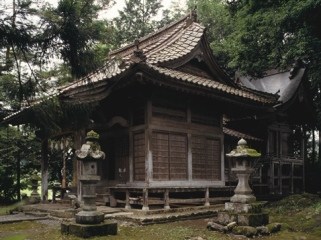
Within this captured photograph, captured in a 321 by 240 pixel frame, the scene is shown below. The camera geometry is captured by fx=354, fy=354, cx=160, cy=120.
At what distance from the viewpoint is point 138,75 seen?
11133mm

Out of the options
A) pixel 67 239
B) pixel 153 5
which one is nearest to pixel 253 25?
pixel 67 239

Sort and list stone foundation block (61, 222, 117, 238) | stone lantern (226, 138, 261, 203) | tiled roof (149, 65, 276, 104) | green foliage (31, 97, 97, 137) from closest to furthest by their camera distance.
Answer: green foliage (31, 97, 97, 137) < stone foundation block (61, 222, 117, 238) < stone lantern (226, 138, 261, 203) < tiled roof (149, 65, 276, 104)

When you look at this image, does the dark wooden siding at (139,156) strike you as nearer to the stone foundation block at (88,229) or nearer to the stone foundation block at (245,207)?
the stone foundation block at (245,207)

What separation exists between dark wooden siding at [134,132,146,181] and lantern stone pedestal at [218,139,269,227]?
3758mm

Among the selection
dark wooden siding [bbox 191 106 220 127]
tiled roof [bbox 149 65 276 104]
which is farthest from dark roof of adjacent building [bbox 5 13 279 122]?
dark wooden siding [bbox 191 106 220 127]

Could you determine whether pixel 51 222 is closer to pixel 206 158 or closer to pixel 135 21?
pixel 206 158

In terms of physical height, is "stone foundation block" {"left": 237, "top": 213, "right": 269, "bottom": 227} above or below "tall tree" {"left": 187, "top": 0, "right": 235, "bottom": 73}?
below

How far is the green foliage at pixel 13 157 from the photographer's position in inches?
717

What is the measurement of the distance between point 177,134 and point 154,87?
7.42ft

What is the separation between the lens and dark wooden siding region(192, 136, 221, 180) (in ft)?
47.9

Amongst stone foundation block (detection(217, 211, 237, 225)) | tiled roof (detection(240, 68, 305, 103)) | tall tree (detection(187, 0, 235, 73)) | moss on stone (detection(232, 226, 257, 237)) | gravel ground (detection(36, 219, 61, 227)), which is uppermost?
tall tree (detection(187, 0, 235, 73))

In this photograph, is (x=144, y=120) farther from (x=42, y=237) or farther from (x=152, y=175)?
(x=42, y=237)

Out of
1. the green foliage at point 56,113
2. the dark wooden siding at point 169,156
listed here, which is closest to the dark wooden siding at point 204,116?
the dark wooden siding at point 169,156

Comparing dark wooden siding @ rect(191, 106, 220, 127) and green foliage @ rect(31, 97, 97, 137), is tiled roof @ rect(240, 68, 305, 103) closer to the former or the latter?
dark wooden siding @ rect(191, 106, 220, 127)
